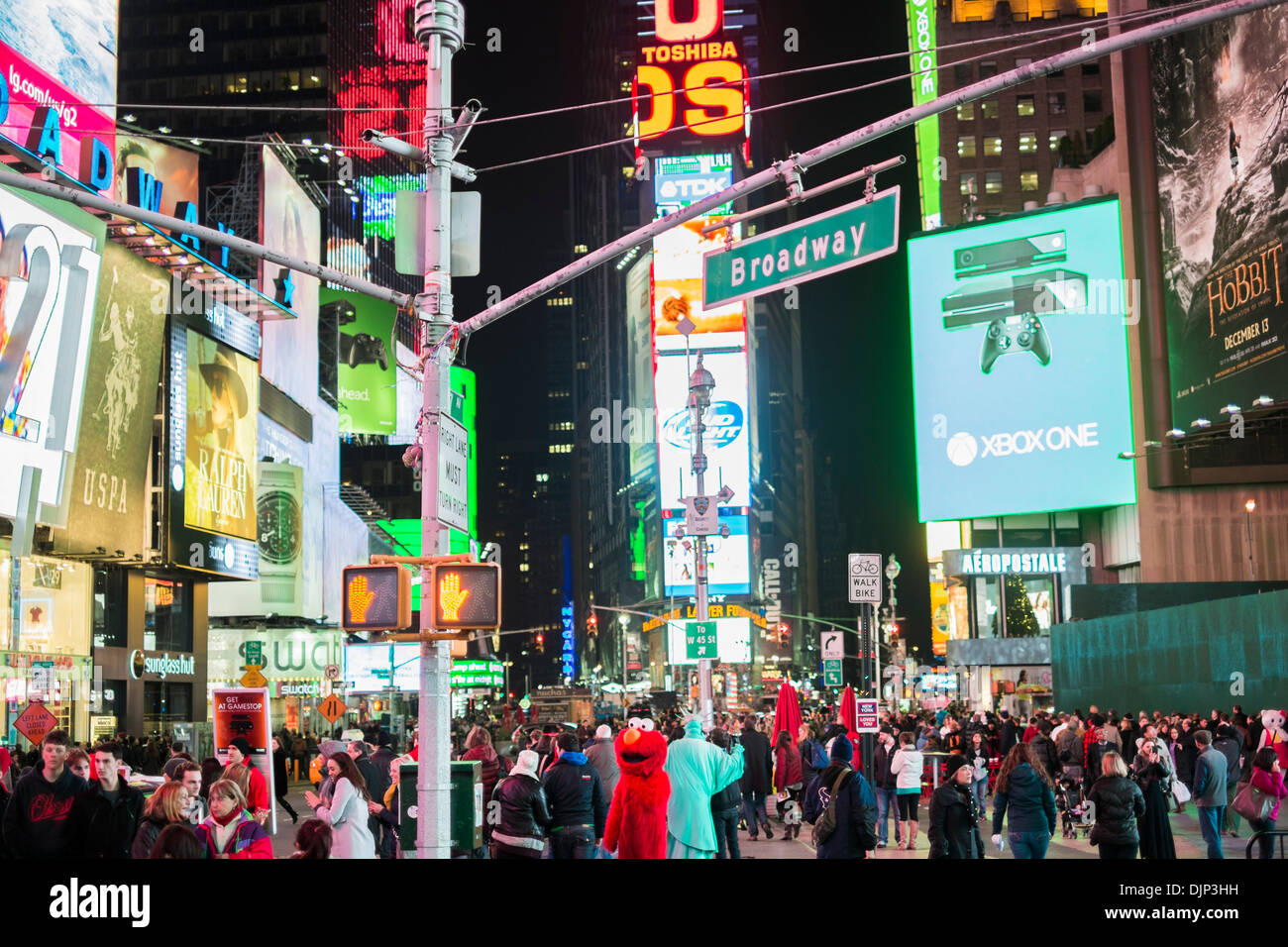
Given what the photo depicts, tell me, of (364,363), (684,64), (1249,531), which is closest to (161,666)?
Answer: (1249,531)

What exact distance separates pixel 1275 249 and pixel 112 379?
4037cm

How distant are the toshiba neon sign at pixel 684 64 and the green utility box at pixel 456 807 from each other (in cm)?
12158

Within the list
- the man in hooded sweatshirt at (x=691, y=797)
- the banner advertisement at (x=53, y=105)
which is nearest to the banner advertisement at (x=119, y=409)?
the banner advertisement at (x=53, y=105)

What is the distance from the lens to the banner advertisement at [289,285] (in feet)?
242

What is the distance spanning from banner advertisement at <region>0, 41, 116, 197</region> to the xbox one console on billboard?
40.9m

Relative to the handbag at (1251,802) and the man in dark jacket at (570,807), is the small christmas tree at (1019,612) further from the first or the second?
the man in dark jacket at (570,807)

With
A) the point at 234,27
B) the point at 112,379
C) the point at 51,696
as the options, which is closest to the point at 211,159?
the point at 234,27

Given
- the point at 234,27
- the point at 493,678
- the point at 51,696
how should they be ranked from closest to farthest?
1. the point at 51,696
2. the point at 493,678
3. the point at 234,27

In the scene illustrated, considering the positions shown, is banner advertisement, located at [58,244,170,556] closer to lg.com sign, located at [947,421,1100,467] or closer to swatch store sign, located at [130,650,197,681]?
swatch store sign, located at [130,650,197,681]

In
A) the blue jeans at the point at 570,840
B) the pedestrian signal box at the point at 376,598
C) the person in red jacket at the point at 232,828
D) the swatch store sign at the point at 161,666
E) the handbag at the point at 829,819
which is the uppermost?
the pedestrian signal box at the point at 376,598

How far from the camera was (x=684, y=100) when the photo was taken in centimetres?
13538

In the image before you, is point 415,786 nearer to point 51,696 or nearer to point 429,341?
point 429,341

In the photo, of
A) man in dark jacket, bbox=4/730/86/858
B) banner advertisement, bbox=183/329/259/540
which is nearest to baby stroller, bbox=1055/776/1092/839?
man in dark jacket, bbox=4/730/86/858
